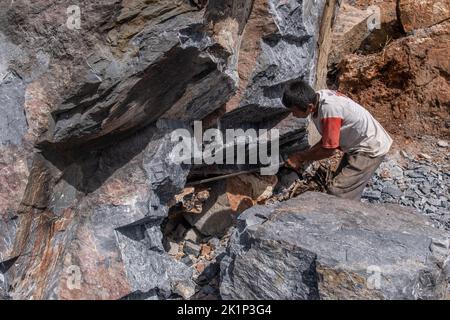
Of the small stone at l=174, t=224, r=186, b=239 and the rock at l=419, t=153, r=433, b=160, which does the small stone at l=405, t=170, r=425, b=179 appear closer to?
the rock at l=419, t=153, r=433, b=160

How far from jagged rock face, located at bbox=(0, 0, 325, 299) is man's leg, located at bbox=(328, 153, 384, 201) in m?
1.31

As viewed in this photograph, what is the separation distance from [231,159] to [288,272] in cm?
203

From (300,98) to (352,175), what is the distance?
945mm

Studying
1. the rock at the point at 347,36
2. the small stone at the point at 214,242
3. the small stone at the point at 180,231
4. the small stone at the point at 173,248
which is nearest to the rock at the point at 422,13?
the rock at the point at 347,36

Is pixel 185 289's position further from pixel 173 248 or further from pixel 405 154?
pixel 405 154

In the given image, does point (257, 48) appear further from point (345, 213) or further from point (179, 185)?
point (345, 213)

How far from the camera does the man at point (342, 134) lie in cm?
412

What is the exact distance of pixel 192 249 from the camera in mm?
5008

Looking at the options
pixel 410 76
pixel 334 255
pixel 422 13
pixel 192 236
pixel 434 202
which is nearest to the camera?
pixel 334 255

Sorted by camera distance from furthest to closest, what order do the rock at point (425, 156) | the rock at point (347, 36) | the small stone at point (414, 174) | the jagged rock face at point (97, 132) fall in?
the rock at point (347, 36) → the rock at point (425, 156) → the small stone at point (414, 174) → the jagged rock face at point (97, 132)

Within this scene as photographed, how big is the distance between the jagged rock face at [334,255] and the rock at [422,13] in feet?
10.6

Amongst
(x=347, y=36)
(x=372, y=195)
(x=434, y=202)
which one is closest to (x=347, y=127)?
(x=372, y=195)

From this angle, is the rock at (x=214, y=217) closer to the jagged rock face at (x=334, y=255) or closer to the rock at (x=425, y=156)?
the jagged rock face at (x=334, y=255)

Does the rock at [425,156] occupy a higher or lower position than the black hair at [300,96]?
lower
